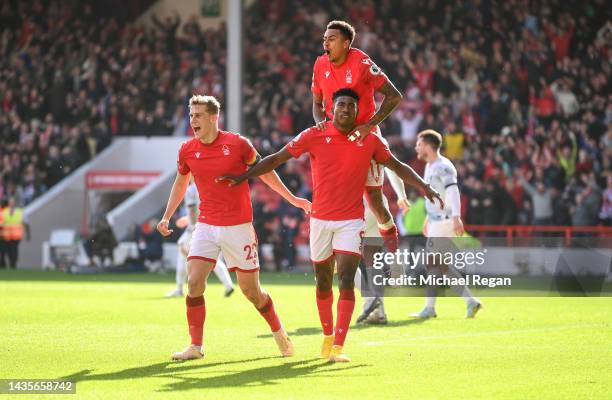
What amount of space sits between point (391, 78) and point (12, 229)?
10394mm

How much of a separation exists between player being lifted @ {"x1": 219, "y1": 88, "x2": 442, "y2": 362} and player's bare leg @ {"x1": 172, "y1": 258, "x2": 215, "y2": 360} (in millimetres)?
934

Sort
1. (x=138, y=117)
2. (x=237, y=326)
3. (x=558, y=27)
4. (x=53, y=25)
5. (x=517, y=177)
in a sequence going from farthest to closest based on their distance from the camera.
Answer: (x=53, y=25) → (x=138, y=117) → (x=558, y=27) → (x=517, y=177) → (x=237, y=326)

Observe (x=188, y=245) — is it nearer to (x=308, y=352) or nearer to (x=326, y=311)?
(x=308, y=352)

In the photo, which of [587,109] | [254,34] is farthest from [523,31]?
[254,34]

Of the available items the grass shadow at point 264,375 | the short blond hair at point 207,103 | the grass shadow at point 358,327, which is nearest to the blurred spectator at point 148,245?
the grass shadow at point 358,327

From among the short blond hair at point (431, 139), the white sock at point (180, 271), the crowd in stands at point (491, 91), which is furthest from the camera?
the crowd in stands at point (491, 91)

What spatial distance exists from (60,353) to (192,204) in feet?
25.0

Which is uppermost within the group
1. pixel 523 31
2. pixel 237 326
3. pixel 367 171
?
pixel 523 31

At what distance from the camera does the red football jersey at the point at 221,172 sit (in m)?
10.8

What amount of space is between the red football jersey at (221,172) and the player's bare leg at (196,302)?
0.40 m

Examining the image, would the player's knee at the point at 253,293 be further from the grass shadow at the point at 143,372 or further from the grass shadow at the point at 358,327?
the grass shadow at the point at 358,327

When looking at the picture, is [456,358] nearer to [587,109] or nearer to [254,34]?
[587,109]

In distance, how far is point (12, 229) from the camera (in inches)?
1257

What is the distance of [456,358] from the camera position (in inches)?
425
